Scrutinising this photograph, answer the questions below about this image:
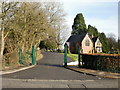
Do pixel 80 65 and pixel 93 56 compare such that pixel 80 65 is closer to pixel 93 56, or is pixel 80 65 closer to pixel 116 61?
pixel 93 56

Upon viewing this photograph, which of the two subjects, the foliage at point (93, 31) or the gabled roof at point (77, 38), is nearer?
the gabled roof at point (77, 38)

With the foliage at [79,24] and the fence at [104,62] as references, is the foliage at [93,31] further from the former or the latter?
the fence at [104,62]

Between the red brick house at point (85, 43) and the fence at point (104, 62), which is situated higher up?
the red brick house at point (85, 43)

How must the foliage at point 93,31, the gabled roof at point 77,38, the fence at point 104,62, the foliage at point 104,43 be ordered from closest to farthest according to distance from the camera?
1. the fence at point 104,62
2. the gabled roof at point 77,38
3. the foliage at point 104,43
4. the foliage at point 93,31

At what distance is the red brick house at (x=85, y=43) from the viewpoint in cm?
5741

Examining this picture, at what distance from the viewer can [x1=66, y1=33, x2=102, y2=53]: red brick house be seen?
57.4 m

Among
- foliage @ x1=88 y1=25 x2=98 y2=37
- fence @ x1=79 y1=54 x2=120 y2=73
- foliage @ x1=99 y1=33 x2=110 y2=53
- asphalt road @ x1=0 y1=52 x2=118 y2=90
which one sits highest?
foliage @ x1=88 y1=25 x2=98 y2=37

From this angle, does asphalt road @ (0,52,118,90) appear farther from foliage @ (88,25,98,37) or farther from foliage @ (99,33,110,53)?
foliage @ (88,25,98,37)

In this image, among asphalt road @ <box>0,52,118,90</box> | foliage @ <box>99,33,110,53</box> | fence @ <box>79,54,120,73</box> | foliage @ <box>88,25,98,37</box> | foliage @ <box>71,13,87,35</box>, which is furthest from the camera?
foliage @ <box>71,13,87,35</box>

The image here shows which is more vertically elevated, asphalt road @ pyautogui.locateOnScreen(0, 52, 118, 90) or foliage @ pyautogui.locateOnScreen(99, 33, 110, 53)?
foliage @ pyautogui.locateOnScreen(99, 33, 110, 53)

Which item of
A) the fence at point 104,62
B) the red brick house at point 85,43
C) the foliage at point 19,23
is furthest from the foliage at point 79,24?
the fence at point 104,62

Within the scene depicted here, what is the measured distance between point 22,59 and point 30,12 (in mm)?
6843

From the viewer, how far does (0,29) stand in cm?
1686

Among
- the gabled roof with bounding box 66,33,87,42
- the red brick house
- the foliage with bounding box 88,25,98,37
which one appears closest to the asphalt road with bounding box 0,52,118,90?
the red brick house
